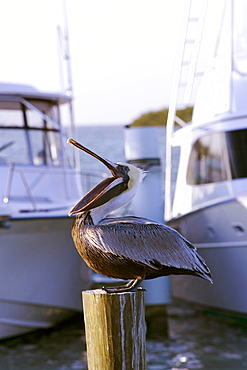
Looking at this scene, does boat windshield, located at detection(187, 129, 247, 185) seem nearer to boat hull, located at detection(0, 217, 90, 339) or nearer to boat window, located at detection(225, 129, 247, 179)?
boat window, located at detection(225, 129, 247, 179)

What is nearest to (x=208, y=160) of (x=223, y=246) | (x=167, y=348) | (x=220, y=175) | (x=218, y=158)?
(x=218, y=158)

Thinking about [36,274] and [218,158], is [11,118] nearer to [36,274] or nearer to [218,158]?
[36,274]

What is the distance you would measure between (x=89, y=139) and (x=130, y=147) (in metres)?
62.0

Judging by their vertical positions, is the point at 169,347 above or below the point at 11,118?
below

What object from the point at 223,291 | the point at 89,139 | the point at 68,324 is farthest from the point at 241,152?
the point at 89,139

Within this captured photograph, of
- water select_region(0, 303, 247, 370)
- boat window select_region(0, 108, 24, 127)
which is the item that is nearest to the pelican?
water select_region(0, 303, 247, 370)

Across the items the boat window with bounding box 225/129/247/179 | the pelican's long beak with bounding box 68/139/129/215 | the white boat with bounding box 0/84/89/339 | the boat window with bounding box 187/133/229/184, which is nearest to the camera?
the pelican's long beak with bounding box 68/139/129/215

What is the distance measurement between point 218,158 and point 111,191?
22.7ft

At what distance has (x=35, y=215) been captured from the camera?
9.28 m

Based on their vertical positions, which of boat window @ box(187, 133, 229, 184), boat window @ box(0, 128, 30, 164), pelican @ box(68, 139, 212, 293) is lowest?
pelican @ box(68, 139, 212, 293)

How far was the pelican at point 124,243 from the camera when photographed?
319cm

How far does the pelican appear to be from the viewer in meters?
3.19

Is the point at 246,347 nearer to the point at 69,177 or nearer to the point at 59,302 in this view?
the point at 59,302

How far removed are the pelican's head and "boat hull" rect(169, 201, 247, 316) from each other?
585 cm
